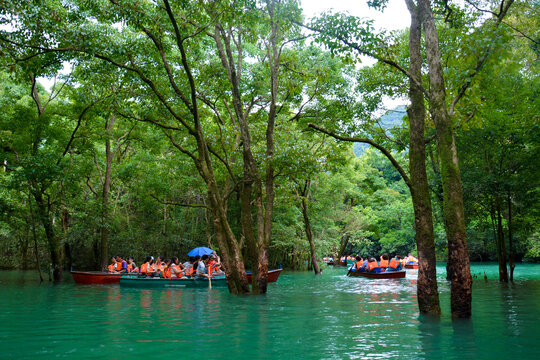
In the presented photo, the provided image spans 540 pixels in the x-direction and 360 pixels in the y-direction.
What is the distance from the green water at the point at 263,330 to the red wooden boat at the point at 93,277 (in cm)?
714

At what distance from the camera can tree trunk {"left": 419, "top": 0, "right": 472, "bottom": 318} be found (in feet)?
24.8

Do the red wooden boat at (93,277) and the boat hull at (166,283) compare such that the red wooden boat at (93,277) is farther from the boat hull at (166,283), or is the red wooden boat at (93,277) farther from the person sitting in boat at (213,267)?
the person sitting in boat at (213,267)

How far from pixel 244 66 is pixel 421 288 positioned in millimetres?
16116

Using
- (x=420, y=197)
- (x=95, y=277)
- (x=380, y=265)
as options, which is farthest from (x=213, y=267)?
(x=420, y=197)

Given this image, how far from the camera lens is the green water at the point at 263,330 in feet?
21.0

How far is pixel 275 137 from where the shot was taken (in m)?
17.8

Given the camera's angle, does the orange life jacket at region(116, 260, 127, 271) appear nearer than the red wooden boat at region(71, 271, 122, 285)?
No

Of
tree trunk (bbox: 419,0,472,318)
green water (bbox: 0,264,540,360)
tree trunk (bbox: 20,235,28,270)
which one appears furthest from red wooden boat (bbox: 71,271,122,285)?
tree trunk (bbox: 419,0,472,318)

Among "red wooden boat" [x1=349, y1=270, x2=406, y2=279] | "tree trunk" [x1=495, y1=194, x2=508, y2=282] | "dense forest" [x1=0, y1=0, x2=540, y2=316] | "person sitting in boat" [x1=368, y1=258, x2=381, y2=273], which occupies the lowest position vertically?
"red wooden boat" [x1=349, y1=270, x2=406, y2=279]

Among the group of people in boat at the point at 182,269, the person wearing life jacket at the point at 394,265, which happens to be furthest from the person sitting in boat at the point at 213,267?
the person wearing life jacket at the point at 394,265

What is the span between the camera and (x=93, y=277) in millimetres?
20953

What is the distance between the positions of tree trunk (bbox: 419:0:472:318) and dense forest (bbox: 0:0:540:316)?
2 centimetres

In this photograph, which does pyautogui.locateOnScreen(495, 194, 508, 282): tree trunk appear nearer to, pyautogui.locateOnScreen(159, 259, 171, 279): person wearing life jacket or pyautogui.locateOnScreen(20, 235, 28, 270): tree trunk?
pyautogui.locateOnScreen(159, 259, 171, 279): person wearing life jacket

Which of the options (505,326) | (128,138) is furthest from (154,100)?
(505,326)
